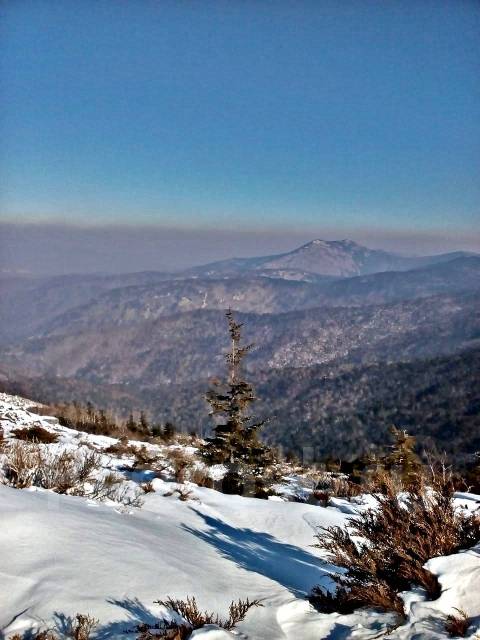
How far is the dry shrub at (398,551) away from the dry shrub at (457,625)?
0.34 m

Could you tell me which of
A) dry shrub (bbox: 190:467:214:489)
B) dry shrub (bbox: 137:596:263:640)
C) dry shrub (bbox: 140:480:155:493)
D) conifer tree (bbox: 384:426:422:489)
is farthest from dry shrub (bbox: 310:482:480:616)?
conifer tree (bbox: 384:426:422:489)

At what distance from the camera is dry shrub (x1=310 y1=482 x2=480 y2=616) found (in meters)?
3.33

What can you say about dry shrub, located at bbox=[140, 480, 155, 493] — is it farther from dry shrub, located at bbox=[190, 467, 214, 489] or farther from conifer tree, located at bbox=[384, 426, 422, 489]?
conifer tree, located at bbox=[384, 426, 422, 489]

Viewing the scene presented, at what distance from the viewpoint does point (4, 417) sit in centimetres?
1289

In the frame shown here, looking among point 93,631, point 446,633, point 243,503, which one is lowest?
point 243,503

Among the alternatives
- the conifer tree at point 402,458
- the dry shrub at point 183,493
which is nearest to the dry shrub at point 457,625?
the dry shrub at point 183,493

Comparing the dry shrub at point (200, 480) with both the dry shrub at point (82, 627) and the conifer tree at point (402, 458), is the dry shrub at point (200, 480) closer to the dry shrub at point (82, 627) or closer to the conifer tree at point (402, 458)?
the dry shrub at point (82, 627)

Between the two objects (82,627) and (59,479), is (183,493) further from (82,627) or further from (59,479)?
(82,627)

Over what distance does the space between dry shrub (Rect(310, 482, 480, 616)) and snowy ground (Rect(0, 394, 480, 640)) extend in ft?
0.37

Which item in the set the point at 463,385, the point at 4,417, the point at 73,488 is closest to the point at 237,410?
the point at 4,417

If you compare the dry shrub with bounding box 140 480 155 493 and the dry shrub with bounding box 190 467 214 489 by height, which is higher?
the dry shrub with bounding box 140 480 155 493

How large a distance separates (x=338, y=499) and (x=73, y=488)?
4.99 meters

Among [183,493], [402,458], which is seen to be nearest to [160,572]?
[183,493]

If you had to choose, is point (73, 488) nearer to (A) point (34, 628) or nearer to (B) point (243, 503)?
(B) point (243, 503)
